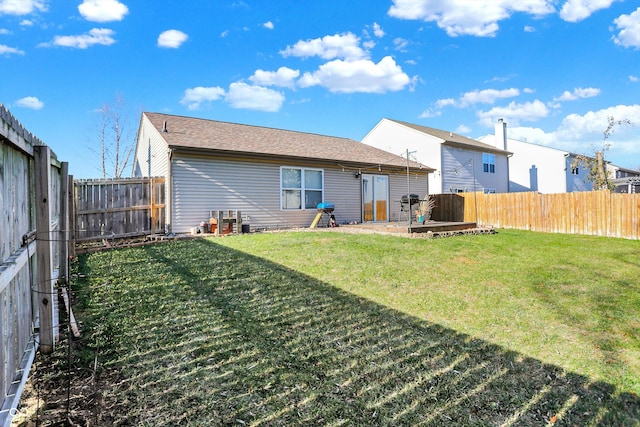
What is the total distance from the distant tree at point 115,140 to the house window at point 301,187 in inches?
722

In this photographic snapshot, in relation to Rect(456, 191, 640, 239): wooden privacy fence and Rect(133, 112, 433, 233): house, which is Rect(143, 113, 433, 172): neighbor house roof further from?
Rect(456, 191, 640, 239): wooden privacy fence

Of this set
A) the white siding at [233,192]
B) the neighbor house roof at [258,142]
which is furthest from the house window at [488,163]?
the white siding at [233,192]

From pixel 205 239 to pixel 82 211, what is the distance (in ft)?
9.84

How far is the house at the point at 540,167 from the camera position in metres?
24.9

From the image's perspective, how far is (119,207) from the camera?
8820 millimetres

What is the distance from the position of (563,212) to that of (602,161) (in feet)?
38.4

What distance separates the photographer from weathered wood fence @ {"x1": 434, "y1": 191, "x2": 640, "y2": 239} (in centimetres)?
1124

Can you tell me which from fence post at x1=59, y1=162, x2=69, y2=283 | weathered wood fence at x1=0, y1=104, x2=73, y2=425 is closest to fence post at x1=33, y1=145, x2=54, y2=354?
weathered wood fence at x1=0, y1=104, x2=73, y2=425

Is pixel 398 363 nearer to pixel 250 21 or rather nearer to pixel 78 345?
pixel 78 345

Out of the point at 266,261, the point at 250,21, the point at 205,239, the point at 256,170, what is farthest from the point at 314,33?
the point at 266,261

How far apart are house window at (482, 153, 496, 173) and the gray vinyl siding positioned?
1376 cm

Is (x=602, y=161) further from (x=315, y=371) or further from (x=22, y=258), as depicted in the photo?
(x=22, y=258)

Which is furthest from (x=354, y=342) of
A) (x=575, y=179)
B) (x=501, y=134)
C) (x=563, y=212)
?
(x=575, y=179)

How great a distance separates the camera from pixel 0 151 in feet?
6.21
